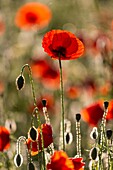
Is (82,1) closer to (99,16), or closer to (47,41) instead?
(99,16)

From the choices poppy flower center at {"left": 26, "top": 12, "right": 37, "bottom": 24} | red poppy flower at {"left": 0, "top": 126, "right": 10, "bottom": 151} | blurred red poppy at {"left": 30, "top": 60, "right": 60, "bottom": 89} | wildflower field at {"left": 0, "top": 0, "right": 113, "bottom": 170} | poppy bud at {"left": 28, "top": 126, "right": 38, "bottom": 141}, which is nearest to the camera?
poppy bud at {"left": 28, "top": 126, "right": 38, "bottom": 141}

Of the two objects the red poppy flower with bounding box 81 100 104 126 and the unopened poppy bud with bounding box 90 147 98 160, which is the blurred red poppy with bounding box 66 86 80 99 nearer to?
the red poppy flower with bounding box 81 100 104 126

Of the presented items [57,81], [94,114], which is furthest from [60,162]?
[57,81]

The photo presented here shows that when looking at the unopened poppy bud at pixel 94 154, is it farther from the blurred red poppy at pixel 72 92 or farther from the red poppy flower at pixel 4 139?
the blurred red poppy at pixel 72 92

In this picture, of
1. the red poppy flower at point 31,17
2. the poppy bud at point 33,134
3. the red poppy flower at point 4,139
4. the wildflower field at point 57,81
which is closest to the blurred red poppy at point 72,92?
the wildflower field at point 57,81

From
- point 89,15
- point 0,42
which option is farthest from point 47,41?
point 89,15

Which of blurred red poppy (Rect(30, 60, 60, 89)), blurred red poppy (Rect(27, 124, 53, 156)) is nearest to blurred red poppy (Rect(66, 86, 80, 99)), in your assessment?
blurred red poppy (Rect(30, 60, 60, 89))

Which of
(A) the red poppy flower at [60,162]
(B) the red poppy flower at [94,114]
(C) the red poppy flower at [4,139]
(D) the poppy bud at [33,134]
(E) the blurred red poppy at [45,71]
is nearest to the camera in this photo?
(A) the red poppy flower at [60,162]
